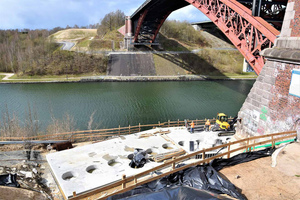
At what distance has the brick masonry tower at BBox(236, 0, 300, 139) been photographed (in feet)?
34.6

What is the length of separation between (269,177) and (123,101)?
23611mm

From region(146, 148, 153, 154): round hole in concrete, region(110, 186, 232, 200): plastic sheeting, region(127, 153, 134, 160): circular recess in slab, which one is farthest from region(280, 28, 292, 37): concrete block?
region(127, 153, 134, 160): circular recess in slab

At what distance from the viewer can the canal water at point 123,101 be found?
78.8 ft

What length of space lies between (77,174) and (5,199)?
527cm

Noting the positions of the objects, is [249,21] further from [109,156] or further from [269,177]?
[109,156]

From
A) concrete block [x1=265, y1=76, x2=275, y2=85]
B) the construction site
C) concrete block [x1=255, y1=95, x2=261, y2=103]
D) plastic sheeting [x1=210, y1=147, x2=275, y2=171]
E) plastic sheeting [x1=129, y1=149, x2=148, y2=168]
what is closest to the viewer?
the construction site

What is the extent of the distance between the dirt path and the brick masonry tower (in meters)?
2.22

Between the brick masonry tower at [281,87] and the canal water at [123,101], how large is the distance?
470 inches

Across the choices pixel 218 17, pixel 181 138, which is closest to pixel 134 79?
pixel 218 17

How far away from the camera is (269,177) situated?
776 centimetres

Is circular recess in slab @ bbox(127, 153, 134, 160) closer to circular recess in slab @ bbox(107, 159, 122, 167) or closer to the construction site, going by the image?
the construction site

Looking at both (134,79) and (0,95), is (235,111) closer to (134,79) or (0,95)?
(134,79)

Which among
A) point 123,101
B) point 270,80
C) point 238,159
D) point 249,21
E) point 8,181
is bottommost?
point 123,101

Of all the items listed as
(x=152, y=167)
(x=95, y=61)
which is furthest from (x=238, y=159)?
(x=95, y=61)
